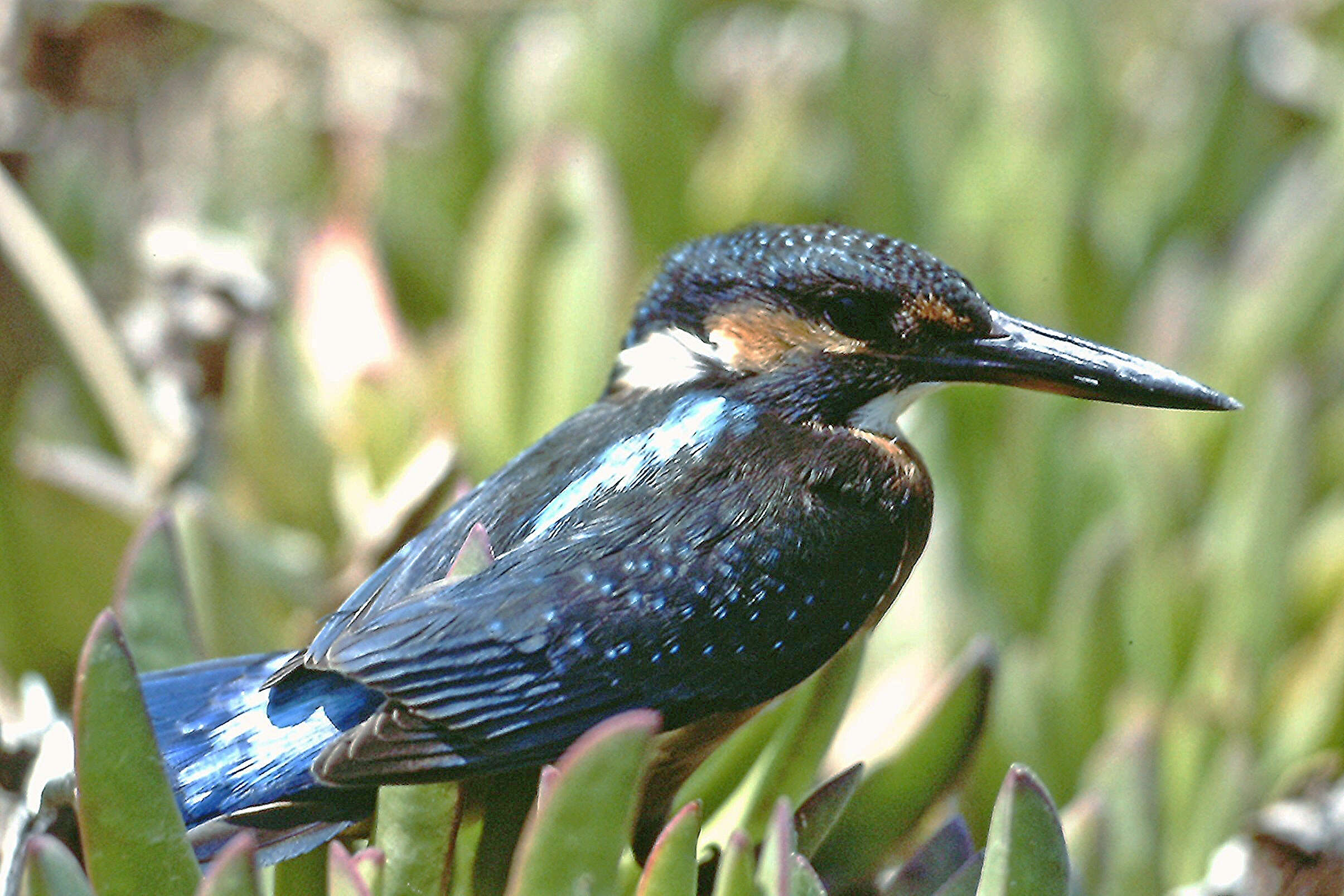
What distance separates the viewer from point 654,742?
0.96 m

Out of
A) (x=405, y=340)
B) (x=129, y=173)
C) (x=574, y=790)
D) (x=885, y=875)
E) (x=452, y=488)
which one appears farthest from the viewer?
(x=129, y=173)

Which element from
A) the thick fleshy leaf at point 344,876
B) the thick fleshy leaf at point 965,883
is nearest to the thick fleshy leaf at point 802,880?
the thick fleshy leaf at point 965,883

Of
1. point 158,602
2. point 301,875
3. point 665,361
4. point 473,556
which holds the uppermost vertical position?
point 665,361

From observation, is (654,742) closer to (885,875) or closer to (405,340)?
(885,875)

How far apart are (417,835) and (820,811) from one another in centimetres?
25

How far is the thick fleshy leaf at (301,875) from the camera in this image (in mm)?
955

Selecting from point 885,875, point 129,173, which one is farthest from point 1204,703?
point 129,173

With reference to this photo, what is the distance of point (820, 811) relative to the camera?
98cm

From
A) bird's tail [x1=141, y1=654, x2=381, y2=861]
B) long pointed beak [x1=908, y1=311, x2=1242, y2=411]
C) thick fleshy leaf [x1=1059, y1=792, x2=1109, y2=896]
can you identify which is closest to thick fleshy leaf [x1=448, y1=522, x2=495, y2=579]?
bird's tail [x1=141, y1=654, x2=381, y2=861]

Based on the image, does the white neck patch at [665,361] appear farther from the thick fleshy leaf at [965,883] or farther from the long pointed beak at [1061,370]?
the thick fleshy leaf at [965,883]

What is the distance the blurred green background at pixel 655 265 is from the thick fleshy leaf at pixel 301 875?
0.39m

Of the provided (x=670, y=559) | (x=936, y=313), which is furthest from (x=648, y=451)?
(x=936, y=313)

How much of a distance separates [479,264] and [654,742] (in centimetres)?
84

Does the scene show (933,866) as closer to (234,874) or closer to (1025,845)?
(1025,845)
